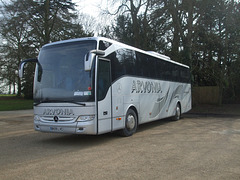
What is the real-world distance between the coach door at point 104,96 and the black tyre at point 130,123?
1.13m

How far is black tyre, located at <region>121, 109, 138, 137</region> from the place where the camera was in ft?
28.7

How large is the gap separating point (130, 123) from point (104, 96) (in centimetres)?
192

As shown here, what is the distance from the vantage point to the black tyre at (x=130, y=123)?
8.75 meters

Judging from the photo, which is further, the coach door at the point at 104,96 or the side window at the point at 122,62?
the side window at the point at 122,62

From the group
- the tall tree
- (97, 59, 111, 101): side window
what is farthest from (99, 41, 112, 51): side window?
the tall tree

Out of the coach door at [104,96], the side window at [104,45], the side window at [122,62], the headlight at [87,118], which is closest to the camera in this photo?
the headlight at [87,118]

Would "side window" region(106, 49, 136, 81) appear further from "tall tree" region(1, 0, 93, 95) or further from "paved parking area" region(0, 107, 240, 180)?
"tall tree" region(1, 0, 93, 95)

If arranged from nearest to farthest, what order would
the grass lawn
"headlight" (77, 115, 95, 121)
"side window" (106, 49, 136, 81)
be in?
"headlight" (77, 115, 95, 121) < "side window" (106, 49, 136, 81) < the grass lawn

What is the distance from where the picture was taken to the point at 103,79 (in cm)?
760

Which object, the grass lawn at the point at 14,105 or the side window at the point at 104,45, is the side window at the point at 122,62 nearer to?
the side window at the point at 104,45

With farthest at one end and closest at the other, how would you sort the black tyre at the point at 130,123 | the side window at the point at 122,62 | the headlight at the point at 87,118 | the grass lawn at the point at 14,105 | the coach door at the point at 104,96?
the grass lawn at the point at 14,105 → the black tyre at the point at 130,123 → the side window at the point at 122,62 → the coach door at the point at 104,96 → the headlight at the point at 87,118

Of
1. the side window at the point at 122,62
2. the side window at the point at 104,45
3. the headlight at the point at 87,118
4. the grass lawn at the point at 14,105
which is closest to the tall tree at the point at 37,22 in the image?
the grass lawn at the point at 14,105

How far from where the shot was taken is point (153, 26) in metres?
21.0

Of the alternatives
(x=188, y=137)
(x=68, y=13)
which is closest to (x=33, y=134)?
(x=188, y=137)
